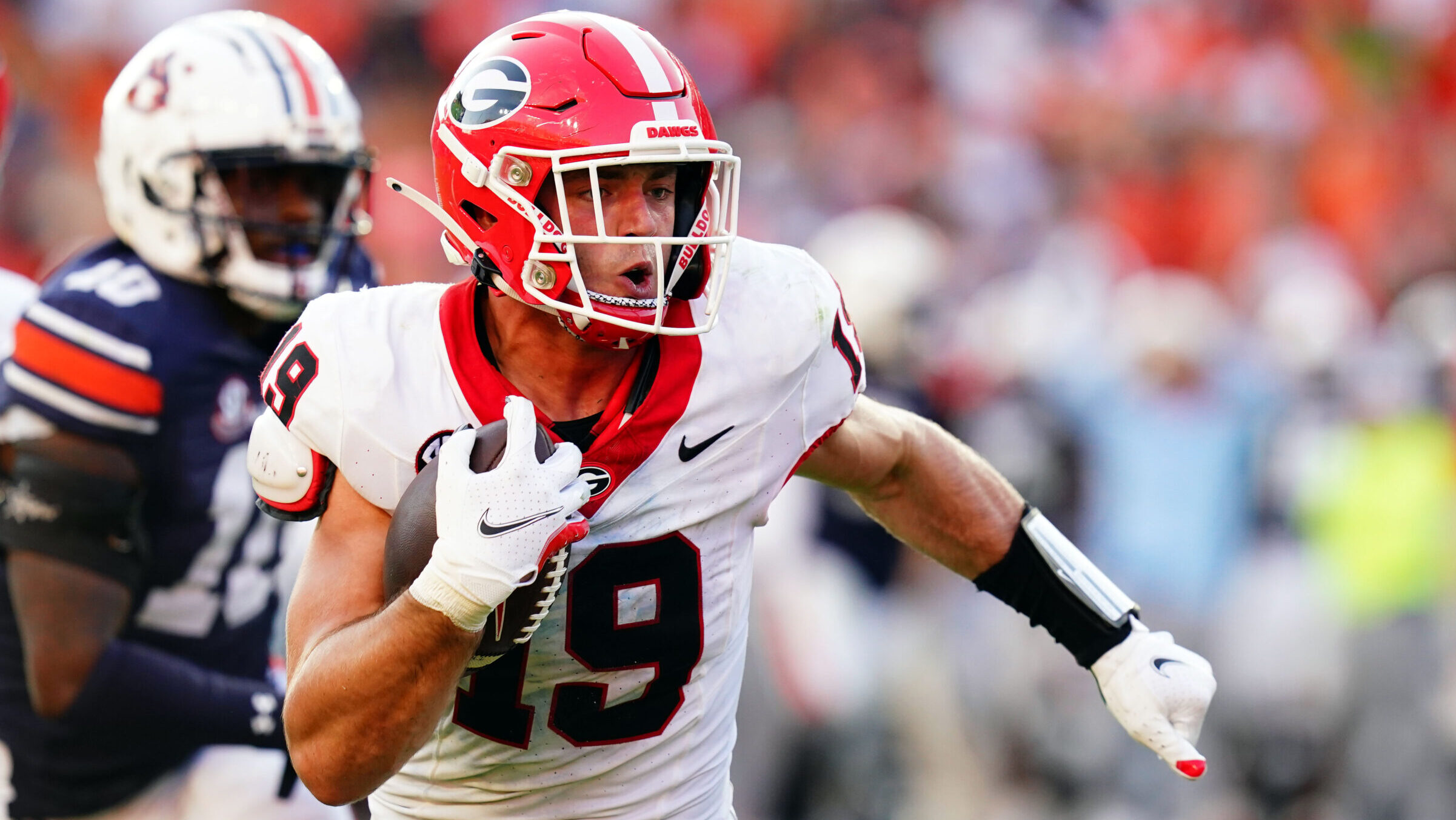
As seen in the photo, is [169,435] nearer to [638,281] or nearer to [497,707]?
[497,707]

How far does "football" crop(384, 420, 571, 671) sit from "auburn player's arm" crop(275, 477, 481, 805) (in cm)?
7

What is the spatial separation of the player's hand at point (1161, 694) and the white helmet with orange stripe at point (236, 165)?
1.79 m

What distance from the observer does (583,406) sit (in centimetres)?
240

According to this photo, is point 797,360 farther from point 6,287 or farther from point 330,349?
point 6,287

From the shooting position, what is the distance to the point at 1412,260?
7594 mm

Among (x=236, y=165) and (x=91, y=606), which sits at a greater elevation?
(x=236, y=165)

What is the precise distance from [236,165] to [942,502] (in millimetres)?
1685

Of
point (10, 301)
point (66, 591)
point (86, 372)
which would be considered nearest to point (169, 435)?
point (86, 372)

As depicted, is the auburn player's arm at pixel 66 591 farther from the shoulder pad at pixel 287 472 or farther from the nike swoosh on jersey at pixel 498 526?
the nike swoosh on jersey at pixel 498 526

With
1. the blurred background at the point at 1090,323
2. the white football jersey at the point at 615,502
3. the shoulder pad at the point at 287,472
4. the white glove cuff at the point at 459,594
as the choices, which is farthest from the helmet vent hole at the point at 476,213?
the blurred background at the point at 1090,323

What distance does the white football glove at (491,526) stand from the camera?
199cm

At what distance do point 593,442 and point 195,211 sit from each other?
1467mm

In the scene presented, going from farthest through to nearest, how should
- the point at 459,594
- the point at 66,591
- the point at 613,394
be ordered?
the point at 66,591 < the point at 613,394 < the point at 459,594

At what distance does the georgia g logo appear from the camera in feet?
7.73
